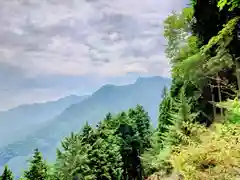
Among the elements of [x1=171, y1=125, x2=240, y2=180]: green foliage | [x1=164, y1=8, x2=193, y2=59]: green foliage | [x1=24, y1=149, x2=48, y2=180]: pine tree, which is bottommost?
[x1=24, y1=149, x2=48, y2=180]: pine tree

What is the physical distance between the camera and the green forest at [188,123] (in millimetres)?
6102

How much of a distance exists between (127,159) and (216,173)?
126 ft

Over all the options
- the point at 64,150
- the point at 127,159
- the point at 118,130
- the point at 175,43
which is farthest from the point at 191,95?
the point at 127,159

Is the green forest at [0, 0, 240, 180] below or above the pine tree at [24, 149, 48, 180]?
above

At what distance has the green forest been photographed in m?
6.10

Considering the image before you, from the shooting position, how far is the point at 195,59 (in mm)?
18516

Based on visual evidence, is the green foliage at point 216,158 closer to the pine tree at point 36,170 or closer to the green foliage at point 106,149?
the green foliage at point 106,149

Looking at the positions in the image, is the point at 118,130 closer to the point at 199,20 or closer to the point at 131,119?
the point at 131,119

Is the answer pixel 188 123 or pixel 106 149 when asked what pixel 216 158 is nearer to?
pixel 188 123

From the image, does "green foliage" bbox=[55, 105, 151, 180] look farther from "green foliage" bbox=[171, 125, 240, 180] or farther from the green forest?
"green foliage" bbox=[171, 125, 240, 180]

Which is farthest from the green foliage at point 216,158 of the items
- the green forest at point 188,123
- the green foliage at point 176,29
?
the green foliage at point 176,29

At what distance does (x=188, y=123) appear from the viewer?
31.3 ft

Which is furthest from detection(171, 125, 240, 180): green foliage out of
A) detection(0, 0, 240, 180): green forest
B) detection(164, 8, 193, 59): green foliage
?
detection(164, 8, 193, 59): green foliage

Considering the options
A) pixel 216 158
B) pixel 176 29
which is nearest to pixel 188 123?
pixel 216 158
